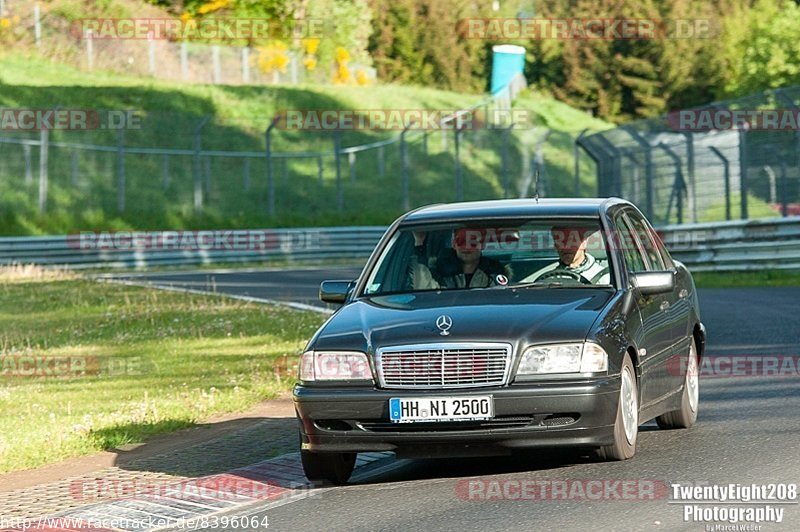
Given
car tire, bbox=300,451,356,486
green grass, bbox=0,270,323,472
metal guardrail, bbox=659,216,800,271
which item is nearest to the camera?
car tire, bbox=300,451,356,486

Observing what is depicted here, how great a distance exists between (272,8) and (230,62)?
489cm

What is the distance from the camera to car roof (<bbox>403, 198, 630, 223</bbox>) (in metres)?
9.91

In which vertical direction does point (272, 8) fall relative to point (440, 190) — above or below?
above

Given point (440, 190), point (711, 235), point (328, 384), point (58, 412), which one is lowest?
point (440, 190)

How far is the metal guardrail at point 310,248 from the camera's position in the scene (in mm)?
25891

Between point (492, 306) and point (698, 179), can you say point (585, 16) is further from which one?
point (492, 306)

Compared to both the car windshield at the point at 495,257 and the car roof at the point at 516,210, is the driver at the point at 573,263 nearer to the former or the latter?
the car windshield at the point at 495,257

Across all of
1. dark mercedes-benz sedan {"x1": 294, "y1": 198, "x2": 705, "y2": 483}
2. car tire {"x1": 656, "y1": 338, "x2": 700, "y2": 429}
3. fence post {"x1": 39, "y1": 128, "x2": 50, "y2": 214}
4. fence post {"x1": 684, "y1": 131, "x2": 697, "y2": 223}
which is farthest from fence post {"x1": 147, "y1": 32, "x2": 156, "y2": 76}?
dark mercedes-benz sedan {"x1": 294, "y1": 198, "x2": 705, "y2": 483}

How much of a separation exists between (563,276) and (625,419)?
3.65 ft

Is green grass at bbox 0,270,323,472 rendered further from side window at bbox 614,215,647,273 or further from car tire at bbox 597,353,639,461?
car tire at bbox 597,353,639,461

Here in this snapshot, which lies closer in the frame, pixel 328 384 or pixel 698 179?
pixel 328 384

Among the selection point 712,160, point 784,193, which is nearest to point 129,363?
point 784,193

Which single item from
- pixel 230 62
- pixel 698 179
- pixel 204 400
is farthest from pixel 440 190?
pixel 204 400

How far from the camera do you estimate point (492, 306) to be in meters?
8.92
